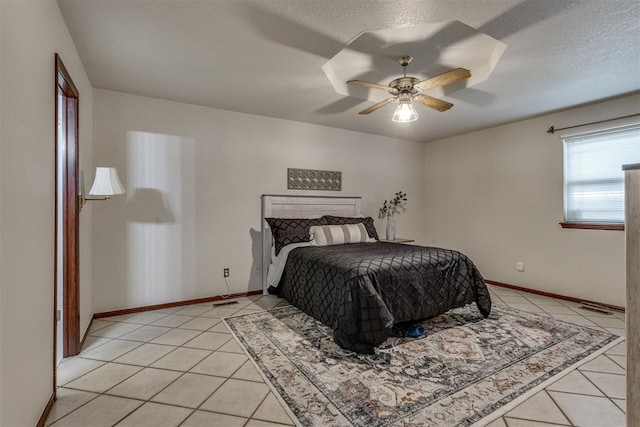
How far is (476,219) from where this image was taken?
4785mm

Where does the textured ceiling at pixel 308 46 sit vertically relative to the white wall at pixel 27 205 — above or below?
above

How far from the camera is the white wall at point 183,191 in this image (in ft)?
10.5

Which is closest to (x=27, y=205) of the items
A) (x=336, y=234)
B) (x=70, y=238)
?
(x=70, y=238)

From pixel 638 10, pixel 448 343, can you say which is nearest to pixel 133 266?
pixel 448 343

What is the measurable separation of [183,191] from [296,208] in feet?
4.81

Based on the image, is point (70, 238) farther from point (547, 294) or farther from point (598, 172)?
point (598, 172)

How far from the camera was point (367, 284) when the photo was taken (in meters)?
2.35

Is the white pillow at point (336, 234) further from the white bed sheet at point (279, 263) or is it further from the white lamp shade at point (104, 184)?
the white lamp shade at point (104, 184)

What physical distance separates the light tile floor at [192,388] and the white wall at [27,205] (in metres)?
0.31

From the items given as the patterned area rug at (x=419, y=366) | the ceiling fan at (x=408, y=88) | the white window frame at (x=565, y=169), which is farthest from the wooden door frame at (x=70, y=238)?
the white window frame at (x=565, y=169)

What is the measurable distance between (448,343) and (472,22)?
2.41 m

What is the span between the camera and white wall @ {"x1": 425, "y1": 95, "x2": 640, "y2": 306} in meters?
3.50

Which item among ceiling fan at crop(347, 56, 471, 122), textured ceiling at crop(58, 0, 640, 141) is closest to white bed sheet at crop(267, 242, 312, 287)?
textured ceiling at crop(58, 0, 640, 141)

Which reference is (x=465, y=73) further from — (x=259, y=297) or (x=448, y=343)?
(x=259, y=297)
